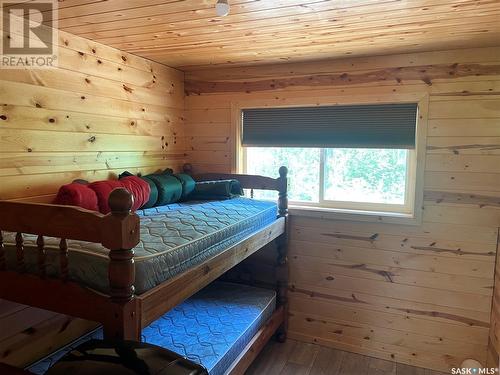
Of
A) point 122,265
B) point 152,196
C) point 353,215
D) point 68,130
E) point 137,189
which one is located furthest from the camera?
point 353,215

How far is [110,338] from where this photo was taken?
1287 millimetres

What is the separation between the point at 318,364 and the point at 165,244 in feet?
5.64

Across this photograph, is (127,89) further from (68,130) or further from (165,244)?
(165,244)

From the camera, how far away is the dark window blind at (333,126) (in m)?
2.65

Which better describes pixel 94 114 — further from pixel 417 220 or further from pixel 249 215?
pixel 417 220

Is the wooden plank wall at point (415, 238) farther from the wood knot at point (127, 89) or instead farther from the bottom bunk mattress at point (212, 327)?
the wood knot at point (127, 89)

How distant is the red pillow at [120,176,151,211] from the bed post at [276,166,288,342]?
0.99 metres

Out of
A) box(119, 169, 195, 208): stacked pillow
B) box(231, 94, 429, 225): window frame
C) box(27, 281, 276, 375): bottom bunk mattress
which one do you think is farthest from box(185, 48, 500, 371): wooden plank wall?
box(119, 169, 195, 208): stacked pillow

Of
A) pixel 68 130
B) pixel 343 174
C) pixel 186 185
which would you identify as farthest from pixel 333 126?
pixel 68 130

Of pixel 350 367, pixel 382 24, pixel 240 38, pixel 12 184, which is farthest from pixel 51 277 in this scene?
pixel 350 367

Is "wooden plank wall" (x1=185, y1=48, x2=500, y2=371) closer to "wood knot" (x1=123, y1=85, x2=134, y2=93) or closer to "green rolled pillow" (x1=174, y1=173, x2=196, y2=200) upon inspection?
"green rolled pillow" (x1=174, y1=173, x2=196, y2=200)

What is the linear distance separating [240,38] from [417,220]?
5.53ft

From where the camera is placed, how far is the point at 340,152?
2920 mm

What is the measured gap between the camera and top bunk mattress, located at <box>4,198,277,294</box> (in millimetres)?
1360
